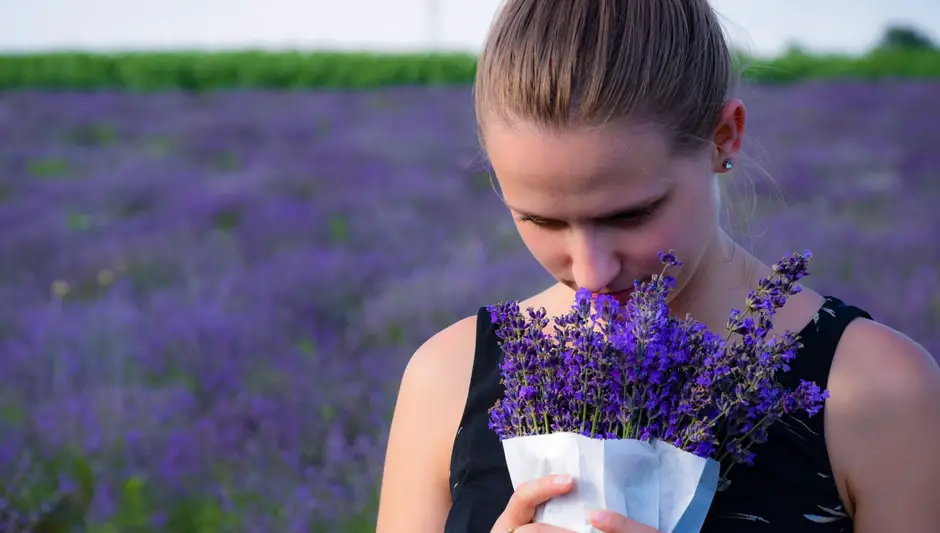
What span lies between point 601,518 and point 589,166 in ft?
1.79

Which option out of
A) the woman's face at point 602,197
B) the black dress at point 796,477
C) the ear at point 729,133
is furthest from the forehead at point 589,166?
the black dress at point 796,477

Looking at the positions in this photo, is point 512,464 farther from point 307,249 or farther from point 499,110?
point 307,249

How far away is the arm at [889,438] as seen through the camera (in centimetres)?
180

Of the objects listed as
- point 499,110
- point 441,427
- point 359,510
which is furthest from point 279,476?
point 499,110

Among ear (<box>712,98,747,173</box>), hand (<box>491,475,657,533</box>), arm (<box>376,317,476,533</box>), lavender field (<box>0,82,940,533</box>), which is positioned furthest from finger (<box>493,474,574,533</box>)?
lavender field (<box>0,82,940,533</box>)

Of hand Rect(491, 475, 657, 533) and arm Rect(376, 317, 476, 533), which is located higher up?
hand Rect(491, 475, 657, 533)

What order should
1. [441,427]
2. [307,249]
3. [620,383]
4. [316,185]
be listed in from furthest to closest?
1. [316,185]
2. [307,249]
3. [441,427]
4. [620,383]

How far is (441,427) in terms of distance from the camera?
7.08 feet

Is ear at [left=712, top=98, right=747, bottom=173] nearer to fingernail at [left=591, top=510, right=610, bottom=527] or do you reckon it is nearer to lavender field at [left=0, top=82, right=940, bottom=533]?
lavender field at [left=0, top=82, right=940, bottom=533]

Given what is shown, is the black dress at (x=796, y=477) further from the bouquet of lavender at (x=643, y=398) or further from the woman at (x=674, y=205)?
the bouquet of lavender at (x=643, y=398)

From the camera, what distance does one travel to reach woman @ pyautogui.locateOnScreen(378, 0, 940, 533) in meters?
1.77

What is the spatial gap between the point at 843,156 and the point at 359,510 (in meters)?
6.69

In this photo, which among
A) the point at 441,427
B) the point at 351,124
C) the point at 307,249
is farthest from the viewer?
the point at 351,124

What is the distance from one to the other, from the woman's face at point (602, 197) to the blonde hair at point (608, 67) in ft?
0.10
